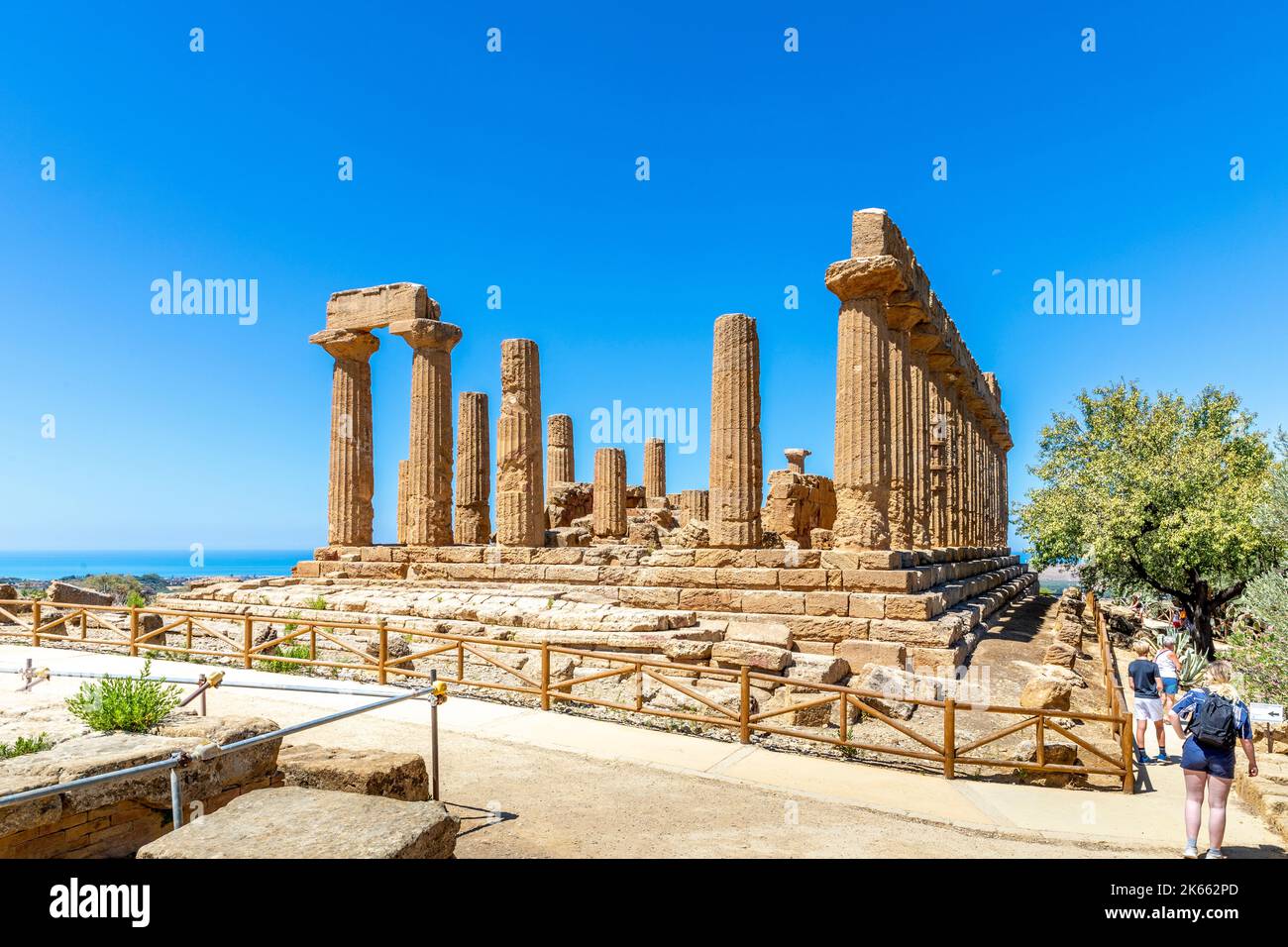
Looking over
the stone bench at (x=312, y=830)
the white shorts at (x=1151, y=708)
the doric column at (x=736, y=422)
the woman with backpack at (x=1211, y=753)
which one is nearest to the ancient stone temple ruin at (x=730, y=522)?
the doric column at (x=736, y=422)

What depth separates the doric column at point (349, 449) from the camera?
21.5 metres

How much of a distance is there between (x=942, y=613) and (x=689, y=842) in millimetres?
10020

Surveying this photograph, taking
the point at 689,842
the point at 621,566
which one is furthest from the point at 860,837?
the point at 621,566

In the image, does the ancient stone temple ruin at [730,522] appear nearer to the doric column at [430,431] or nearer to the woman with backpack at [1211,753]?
the doric column at [430,431]

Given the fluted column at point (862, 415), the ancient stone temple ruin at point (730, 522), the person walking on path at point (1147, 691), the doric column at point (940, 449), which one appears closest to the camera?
the person walking on path at point (1147, 691)

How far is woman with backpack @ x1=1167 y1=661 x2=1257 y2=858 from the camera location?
6.09 m

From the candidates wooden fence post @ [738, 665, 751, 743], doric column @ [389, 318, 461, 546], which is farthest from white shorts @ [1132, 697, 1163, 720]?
doric column @ [389, 318, 461, 546]

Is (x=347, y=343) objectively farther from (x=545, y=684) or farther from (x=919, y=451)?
(x=919, y=451)

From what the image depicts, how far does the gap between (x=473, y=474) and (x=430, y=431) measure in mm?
1590

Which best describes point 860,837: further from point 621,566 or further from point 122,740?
point 621,566

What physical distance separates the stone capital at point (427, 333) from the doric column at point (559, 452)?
9291mm

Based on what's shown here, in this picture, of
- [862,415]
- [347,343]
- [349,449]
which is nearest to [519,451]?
[349,449]

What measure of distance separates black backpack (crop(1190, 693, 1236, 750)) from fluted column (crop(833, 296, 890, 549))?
357 inches
